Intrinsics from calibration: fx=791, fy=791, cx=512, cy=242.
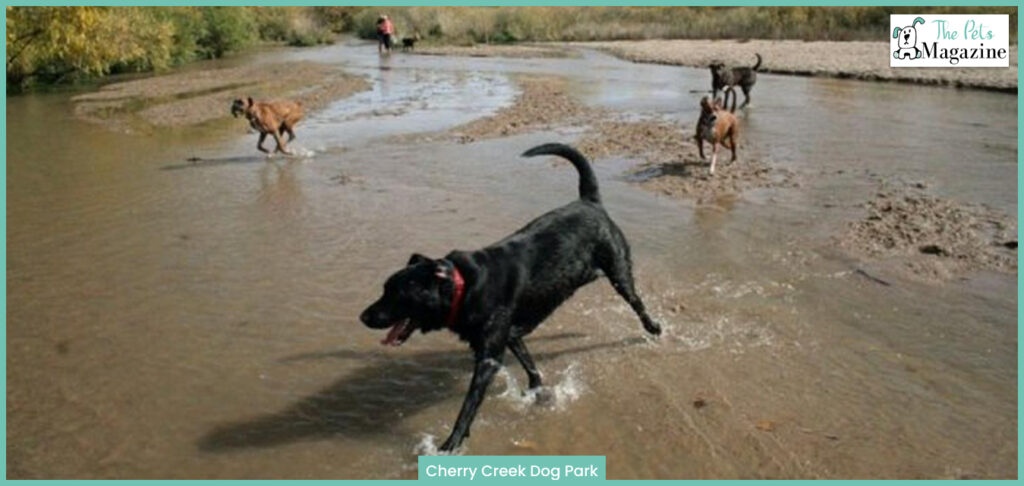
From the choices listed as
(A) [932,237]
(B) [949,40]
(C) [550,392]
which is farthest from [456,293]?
(B) [949,40]

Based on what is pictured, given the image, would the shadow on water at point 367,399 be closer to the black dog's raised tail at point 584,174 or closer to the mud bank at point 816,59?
the black dog's raised tail at point 584,174

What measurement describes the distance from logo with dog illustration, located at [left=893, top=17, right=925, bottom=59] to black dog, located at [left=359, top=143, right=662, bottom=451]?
17.2 metres

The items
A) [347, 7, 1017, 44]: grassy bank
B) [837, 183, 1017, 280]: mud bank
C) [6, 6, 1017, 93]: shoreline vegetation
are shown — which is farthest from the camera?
[347, 7, 1017, 44]: grassy bank

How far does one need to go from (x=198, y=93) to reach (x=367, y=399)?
70.3 ft

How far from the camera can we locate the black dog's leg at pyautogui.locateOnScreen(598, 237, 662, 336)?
5.60m

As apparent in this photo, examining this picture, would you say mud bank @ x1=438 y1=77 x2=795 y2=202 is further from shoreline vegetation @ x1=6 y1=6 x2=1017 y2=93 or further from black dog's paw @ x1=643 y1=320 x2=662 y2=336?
shoreline vegetation @ x1=6 y1=6 x2=1017 y2=93

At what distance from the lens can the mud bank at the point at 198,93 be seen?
61.2 ft

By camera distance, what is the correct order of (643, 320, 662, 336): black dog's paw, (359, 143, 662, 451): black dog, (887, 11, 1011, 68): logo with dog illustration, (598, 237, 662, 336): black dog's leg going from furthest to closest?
1. (887, 11, 1011, 68): logo with dog illustration
2. (643, 320, 662, 336): black dog's paw
3. (598, 237, 662, 336): black dog's leg
4. (359, 143, 662, 451): black dog

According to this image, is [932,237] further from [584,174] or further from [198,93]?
[198,93]

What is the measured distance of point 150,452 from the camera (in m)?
4.43

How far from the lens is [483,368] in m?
4.43

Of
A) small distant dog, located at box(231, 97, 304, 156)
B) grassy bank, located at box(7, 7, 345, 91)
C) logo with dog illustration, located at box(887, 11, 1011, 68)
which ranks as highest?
grassy bank, located at box(7, 7, 345, 91)

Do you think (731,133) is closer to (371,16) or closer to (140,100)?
(140,100)

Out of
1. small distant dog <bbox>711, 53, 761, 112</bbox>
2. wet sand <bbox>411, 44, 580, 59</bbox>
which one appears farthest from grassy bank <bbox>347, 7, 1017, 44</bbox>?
small distant dog <bbox>711, 53, 761, 112</bbox>
